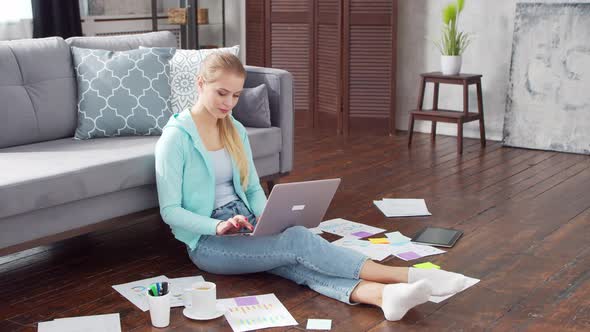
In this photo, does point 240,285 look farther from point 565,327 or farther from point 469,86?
point 469,86

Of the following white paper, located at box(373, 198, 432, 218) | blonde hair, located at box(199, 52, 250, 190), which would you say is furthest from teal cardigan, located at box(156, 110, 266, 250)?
white paper, located at box(373, 198, 432, 218)

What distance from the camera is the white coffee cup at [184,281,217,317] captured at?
2541mm

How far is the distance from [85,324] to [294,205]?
77cm

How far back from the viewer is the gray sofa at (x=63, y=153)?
275 cm

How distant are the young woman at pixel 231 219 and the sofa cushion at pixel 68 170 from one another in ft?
0.75

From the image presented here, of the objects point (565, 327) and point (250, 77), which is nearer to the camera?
point (565, 327)

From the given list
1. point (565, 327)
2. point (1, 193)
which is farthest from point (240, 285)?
point (565, 327)

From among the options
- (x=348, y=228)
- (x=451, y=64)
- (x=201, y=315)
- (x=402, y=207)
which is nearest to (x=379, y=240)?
(x=348, y=228)

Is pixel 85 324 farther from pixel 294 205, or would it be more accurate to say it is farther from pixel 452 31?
pixel 452 31

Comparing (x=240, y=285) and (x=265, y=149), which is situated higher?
(x=265, y=149)

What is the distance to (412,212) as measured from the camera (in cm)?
381

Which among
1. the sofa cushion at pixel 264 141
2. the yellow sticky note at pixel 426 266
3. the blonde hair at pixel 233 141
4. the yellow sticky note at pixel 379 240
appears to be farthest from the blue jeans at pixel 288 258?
the sofa cushion at pixel 264 141

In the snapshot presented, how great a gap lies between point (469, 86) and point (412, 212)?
2.05m

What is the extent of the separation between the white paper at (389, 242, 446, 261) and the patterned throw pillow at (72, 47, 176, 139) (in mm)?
1152
